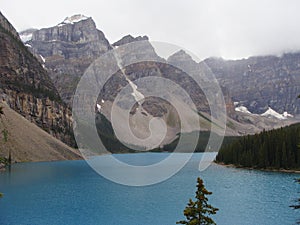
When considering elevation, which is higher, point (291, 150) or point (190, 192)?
point (291, 150)

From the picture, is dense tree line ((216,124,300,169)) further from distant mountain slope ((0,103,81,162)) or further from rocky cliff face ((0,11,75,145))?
rocky cliff face ((0,11,75,145))

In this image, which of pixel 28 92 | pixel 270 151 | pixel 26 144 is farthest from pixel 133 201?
pixel 28 92

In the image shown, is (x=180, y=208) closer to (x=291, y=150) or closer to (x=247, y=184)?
(x=247, y=184)

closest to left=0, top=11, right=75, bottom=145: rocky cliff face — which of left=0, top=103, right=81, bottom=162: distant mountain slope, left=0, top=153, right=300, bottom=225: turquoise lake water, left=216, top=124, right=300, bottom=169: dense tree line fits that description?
left=0, top=103, right=81, bottom=162: distant mountain slope

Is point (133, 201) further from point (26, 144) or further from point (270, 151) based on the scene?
point (26, 144)

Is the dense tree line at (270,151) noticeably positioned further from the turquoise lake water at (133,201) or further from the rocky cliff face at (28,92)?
the rocky cliff face at (28,92)

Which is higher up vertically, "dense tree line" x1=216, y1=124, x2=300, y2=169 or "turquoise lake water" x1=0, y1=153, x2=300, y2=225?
"dense tree line" x1=216, y1=124, x2=300, y2=169

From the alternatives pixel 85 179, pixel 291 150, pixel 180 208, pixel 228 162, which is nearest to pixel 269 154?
pixel 291 150
